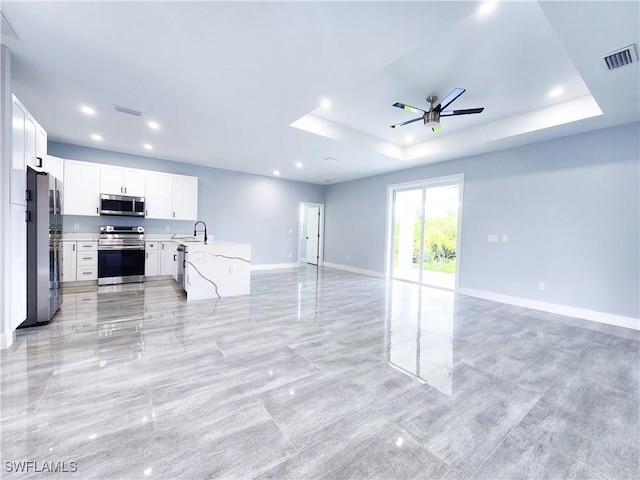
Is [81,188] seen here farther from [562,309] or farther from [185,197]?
[562,309]

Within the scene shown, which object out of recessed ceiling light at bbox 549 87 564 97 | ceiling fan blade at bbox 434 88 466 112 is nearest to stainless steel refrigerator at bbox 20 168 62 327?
ceiling fan blade at bbox 434 88 466 112

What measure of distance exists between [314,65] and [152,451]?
10.7 feet

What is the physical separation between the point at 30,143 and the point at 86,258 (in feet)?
9.28

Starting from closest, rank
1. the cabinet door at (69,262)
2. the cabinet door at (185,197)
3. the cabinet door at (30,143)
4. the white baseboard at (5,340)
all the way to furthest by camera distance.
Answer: the white baseboard at (5,340)
the cabinet door at (30,143)
the cabinet door at (69,262)
the cabinet door at (185,197)

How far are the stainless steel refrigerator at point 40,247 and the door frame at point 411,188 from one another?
20.8 feet

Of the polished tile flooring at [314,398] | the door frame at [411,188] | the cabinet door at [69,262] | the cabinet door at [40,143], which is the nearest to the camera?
the polished tile flooring at [314,398]

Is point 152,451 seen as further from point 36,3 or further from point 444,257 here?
point 444,257

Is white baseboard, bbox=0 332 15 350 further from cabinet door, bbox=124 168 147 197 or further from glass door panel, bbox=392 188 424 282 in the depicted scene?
glass door panel, bbox=392 188 424 282

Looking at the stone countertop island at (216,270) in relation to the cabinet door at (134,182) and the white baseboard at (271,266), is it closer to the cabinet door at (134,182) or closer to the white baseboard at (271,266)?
the cabinet door at (134,182)

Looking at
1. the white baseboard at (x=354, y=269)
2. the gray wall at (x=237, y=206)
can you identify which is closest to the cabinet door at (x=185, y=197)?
the gray wall at (x=237, y=206)

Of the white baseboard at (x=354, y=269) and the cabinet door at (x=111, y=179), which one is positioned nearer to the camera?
the cabinet door at (x=111, y=179)

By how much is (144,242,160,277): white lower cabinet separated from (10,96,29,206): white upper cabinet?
2.96 metres

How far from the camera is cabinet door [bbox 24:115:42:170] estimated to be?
9.48ft

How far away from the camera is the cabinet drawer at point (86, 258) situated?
16.6 feet
